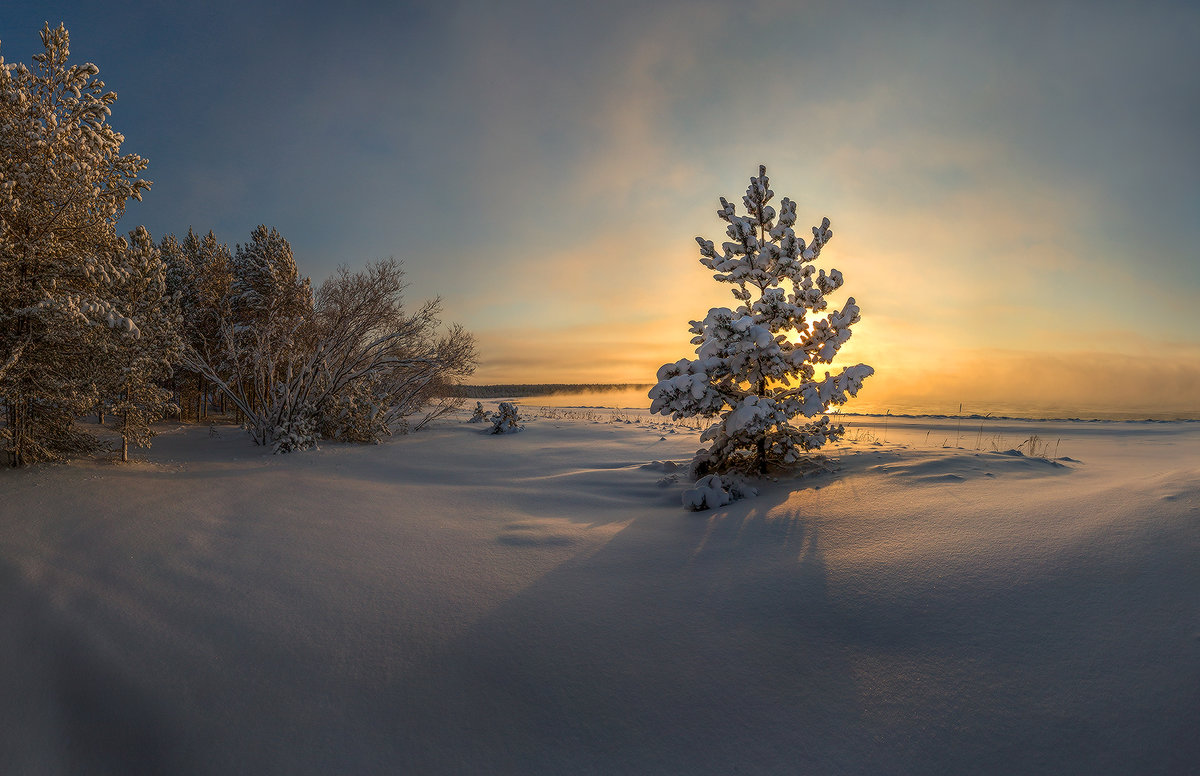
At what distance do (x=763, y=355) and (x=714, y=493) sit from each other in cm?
192

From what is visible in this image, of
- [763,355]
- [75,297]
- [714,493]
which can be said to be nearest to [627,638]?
[714,493]

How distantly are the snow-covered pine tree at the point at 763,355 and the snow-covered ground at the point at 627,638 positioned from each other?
138 centimetres

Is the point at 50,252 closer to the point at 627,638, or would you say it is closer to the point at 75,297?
the point at 75,297

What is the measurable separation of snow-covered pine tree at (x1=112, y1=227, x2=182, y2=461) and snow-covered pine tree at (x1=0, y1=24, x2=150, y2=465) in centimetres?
55

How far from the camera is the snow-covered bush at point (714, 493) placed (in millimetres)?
6039

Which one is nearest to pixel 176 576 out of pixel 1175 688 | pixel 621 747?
pixel 621 747

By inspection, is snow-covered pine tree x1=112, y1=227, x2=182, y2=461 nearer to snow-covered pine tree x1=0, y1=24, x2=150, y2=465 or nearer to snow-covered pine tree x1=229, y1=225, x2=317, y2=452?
snow-covered pine tree x1=0, y1=24, x2=150, y2=465

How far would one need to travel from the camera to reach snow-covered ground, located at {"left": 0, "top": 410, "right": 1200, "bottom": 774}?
7.66 feet

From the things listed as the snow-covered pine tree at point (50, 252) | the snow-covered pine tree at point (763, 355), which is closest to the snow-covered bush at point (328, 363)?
the snow-covered pine tree at point (50, 252)

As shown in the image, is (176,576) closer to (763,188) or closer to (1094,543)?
(1094,543)

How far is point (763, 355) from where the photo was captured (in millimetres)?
6586

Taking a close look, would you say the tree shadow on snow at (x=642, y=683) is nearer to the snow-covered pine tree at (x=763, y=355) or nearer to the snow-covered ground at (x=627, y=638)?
the snow-covered ground at (x=627, y=638)

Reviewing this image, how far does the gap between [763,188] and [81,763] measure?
8.32 m

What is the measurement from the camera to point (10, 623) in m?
3.61
